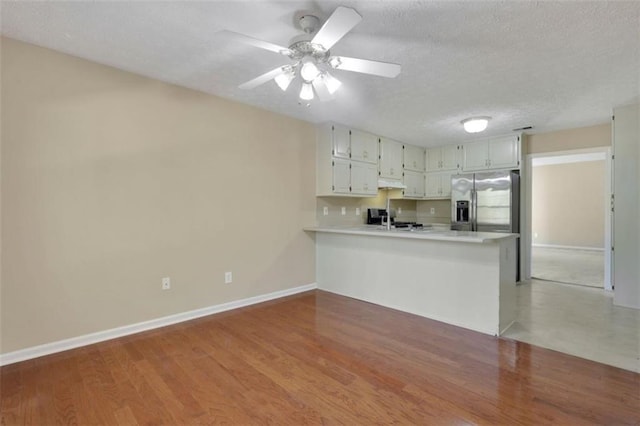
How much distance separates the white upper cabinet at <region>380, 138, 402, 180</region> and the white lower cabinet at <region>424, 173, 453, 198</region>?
2.94 feet

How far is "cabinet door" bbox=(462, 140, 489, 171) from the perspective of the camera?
516cm

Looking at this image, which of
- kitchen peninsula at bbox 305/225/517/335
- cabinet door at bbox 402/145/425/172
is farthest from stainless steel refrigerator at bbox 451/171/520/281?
kitchen peninsula at bbox 305/225/517/335

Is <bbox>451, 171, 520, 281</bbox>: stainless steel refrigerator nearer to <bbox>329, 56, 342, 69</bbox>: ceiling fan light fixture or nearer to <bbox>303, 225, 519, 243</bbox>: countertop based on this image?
<bbox>303, 225, 519, 243</bbox>: countertop

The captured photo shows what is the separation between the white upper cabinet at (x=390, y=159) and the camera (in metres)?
5.20

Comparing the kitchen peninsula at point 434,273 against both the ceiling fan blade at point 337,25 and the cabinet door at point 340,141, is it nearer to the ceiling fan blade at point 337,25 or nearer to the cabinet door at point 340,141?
the cabinet door at point 340,141

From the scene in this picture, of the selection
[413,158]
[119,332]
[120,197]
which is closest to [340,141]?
[413,158]

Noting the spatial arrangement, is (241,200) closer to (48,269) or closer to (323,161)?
(323,161)

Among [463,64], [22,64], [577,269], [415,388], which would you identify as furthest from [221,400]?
[577,269]

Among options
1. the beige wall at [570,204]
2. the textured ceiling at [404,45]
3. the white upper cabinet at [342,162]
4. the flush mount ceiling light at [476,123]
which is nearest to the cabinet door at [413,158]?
the white upper cabinet at [342,162]

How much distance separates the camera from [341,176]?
14.7ft

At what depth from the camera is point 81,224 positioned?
2611mm

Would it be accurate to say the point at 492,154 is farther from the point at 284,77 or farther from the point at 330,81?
the point at 284,77

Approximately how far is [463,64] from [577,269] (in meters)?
5.30

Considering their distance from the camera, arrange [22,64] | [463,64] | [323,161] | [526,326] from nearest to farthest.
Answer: [22,64]
[463,64]
[526,326]
[323,161]
